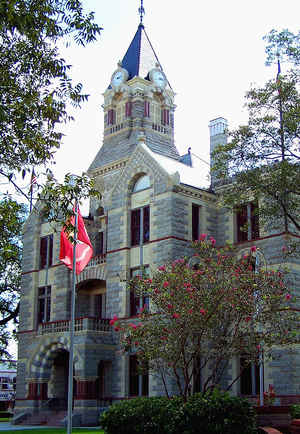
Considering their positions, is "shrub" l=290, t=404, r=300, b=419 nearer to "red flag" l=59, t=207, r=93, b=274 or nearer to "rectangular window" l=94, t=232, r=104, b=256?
"red flag" l=59, t=207, r=93, b=274

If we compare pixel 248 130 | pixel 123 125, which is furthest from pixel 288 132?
pixel 123 125

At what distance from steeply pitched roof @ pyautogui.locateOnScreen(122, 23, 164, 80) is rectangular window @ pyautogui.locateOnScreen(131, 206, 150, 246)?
15142mm

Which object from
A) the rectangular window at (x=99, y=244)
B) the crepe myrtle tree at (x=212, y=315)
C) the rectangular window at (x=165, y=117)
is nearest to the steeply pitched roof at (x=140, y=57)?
the rectangular window at (x=165, y=117)

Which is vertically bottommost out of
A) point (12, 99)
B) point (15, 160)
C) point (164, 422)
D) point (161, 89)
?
point (164, 422)

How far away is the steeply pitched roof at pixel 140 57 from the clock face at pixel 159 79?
0.81 metres

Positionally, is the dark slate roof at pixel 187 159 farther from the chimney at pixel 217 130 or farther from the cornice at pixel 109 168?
the cornice at pixel 109 168

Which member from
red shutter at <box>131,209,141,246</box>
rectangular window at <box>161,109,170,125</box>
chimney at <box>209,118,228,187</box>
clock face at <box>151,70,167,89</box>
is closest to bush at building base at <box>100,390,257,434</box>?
red shutter at <box>131,209,141,246</box>

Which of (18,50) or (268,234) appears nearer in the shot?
(18,50)

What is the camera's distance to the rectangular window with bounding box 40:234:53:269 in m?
41.7

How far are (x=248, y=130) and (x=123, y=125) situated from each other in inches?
944

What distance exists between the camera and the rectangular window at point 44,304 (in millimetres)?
40938

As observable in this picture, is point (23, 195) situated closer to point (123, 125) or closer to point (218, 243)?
point (218, 243)

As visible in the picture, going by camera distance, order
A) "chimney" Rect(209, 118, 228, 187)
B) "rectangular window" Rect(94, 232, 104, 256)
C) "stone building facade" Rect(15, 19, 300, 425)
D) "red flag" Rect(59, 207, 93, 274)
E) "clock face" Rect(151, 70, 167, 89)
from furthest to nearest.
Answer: "clock face" Rect(151, 70, 167, 89) < "rectangular window" Rect(94, 232, 104, 256) < "chimney" Rect(209, 118, 228, 187) < "stone building facade" Rect(15, 19, 300, 425) < "red flag" Rect(59, 207, 93, 274)

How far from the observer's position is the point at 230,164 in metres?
23.6
